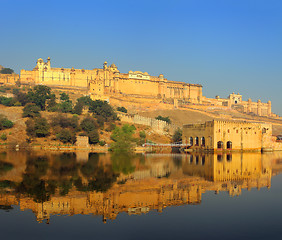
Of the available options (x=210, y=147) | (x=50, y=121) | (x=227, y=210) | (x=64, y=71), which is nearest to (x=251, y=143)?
(x=210, y=147)

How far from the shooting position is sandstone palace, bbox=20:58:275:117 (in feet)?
246

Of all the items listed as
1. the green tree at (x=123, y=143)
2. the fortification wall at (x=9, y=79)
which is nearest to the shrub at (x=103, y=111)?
the green tree at (x=123, y=143)

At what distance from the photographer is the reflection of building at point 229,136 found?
1442 inches

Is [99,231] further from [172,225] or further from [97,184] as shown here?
[97,184]

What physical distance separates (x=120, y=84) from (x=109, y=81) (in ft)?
11.6

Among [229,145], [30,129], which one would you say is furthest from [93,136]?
[229,145]

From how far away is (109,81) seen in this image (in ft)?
257

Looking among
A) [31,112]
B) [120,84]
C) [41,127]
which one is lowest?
[41,127]

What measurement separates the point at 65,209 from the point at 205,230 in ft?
12.9

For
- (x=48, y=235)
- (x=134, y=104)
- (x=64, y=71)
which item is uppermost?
(x=64, y=71)

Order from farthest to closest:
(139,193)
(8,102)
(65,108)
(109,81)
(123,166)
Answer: (109,81), (8,102), (65,108), (123,166), (139,193)

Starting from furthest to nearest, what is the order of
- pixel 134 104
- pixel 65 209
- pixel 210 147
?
1. pixel 134 104
2. pixel 210 147
3. pixel 65 209

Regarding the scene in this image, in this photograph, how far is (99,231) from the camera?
304 inches

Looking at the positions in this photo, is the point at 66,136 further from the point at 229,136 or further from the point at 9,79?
the point at 9,79
